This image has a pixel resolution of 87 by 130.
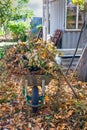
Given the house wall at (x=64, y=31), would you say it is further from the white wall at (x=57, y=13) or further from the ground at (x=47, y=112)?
the ground at (x=47, y=112)

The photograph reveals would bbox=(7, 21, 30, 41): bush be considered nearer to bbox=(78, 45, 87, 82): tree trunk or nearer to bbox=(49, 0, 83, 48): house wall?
bbox=(49, 0, 83, 48): house wall

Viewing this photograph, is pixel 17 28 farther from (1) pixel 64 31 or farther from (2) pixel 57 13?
(1) pixel 64 31

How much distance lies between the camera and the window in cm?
893

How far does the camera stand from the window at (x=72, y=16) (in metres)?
8.93

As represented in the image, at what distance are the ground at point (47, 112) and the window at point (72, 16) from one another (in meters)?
5.09

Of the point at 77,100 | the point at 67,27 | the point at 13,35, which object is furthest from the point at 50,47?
the point at 13,35

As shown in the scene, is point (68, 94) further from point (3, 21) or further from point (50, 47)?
point (3, 21)

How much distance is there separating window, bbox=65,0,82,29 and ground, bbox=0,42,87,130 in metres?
5.09

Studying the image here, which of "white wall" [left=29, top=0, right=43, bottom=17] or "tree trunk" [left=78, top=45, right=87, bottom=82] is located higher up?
"white wall" [left=29, top=0, right=43, bottom=17]

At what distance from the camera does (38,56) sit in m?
3.28

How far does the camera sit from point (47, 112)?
3721mm

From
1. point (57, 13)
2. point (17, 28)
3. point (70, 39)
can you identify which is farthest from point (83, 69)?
point (17, 28)

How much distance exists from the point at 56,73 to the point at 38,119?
0.74m

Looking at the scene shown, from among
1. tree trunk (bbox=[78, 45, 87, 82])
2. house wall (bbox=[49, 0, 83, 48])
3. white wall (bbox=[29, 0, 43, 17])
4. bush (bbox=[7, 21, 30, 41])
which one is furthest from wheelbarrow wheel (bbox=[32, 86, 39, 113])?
white wall (bbox=[29, 0, 43, 17])
